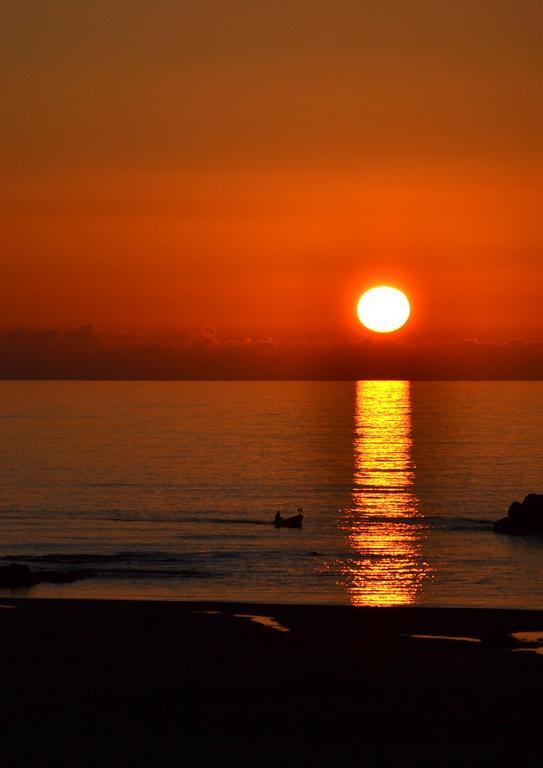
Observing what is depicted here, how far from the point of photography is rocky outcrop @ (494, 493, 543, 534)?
63.9 metres

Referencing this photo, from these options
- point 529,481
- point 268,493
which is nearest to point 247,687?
point 268,493

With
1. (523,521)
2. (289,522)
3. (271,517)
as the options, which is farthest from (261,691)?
(271,517)

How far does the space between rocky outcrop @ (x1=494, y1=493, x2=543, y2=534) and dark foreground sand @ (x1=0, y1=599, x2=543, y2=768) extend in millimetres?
29618

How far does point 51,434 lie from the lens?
16688cm

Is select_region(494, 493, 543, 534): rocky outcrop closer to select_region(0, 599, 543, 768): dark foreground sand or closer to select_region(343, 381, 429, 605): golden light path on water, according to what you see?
select_region(343, 381, 429, 605): golden light path on water

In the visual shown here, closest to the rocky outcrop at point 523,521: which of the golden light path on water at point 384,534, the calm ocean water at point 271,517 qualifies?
the calm ocean water at point 271,517

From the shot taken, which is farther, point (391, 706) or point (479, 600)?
point (479, 600)

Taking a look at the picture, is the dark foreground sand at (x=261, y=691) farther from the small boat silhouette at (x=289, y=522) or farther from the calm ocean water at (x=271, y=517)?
the small boat silhouette at (x=289, y=522)

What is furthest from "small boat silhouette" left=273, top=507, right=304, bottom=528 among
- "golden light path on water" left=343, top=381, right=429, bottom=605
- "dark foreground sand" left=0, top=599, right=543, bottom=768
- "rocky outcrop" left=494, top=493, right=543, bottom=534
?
"dark foreground sand" left=0, top=599, right=543, bottom=768

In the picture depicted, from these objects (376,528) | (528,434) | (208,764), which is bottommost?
(208,764)

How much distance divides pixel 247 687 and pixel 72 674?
169 inches

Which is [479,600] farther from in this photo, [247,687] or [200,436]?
[200,436]

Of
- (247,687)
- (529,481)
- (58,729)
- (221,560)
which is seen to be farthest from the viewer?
(529,481)

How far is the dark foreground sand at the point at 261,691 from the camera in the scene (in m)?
18.7
